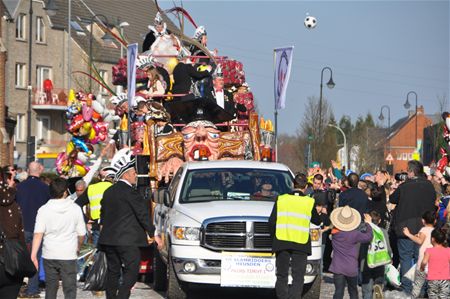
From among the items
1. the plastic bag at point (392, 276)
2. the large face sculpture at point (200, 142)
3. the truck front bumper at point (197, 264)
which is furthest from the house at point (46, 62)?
the truck front bumper at point (197, 264)

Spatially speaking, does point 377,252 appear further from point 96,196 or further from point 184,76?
point 184,76

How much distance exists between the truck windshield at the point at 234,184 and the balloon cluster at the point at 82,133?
11585mm

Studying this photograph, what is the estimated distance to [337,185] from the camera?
25203mm

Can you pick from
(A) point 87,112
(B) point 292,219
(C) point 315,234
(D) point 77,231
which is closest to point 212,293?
(C) point 315,234

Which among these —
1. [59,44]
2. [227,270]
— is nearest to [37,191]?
[227,270]

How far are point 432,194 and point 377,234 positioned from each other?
2282 mm

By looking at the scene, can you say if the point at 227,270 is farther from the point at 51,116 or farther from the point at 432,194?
the point at 51,116

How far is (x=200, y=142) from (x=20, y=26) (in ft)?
190

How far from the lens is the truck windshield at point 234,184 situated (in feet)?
56.5

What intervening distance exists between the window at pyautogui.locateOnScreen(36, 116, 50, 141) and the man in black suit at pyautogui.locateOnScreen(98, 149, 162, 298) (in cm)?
6535

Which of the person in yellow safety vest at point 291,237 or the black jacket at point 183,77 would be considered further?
the black jacket at point 183,77

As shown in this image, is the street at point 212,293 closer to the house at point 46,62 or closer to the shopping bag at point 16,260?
the shopping bag at point 16,260

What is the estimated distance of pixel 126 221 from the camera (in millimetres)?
14422

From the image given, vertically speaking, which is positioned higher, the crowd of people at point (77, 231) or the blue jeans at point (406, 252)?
the crowd of people at point (77, 231)
